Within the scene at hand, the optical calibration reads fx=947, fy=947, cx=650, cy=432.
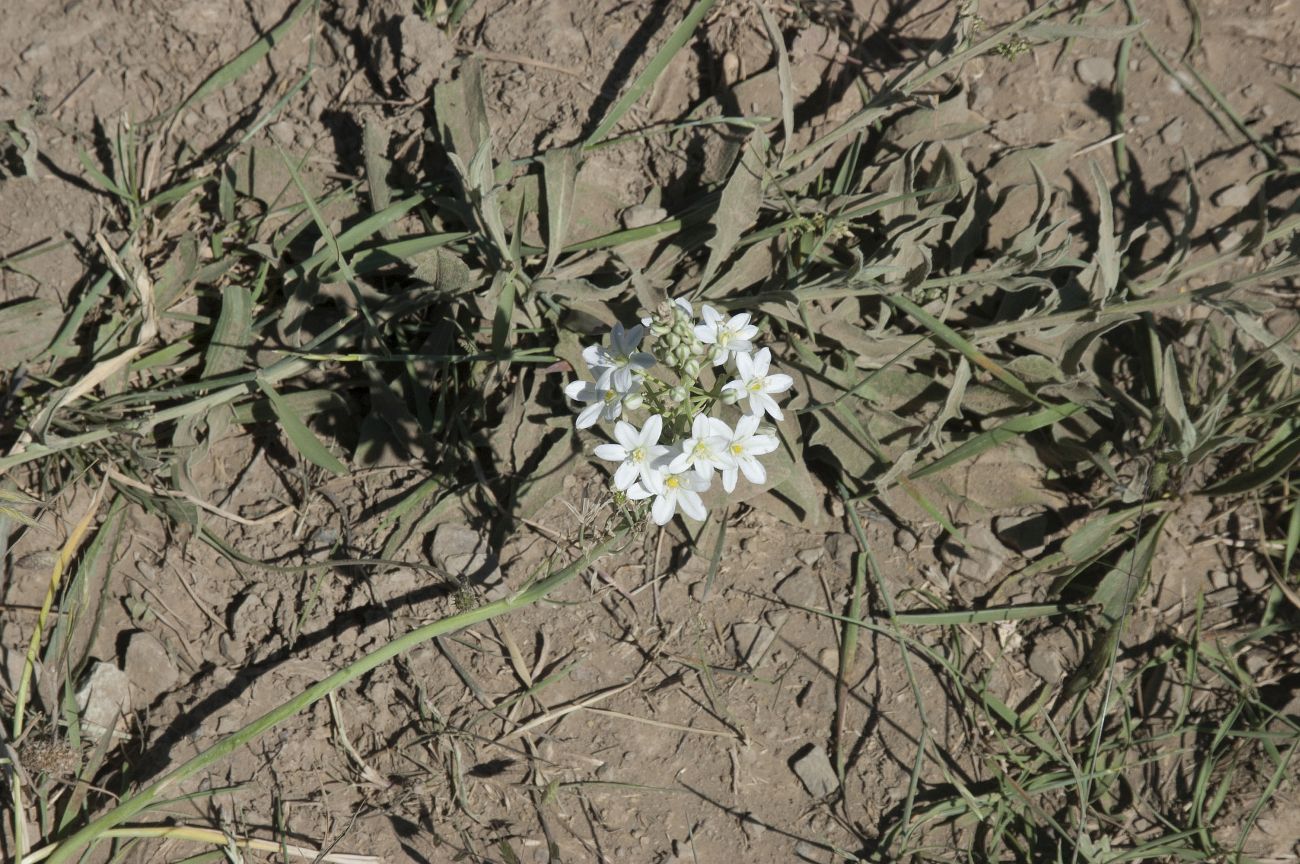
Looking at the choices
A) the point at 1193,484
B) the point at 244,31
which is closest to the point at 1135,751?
the point at 1193,484

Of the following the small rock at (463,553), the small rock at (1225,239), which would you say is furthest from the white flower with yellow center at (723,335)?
the small rock at (1225,239)

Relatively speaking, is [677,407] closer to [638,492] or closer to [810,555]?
[638,492]

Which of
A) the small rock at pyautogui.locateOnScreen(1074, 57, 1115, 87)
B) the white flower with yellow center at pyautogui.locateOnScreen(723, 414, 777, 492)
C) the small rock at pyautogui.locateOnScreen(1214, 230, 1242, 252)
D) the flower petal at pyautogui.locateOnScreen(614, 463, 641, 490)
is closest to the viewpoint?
the flower petal at pyautogui.locateOnScreen(614, 463, 641, 490)

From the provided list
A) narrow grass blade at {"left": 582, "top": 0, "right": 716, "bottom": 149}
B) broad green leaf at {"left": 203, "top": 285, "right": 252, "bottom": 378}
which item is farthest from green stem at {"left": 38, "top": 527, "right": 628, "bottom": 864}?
narrow grass blade at {"left": 582, "top": 0, "right": 716, "bottom": 149}

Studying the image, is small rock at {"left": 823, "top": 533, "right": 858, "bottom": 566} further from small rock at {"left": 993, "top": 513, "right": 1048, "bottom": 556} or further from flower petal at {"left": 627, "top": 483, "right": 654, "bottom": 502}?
flower petal at {"left": 627, "top": 483, "right": 654, "bottom": 502}

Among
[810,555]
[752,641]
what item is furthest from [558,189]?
[752,641]

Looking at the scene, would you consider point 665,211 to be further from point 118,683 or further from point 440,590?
point 118,683

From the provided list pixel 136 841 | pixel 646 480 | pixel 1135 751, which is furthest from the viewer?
pixel 1135 751
